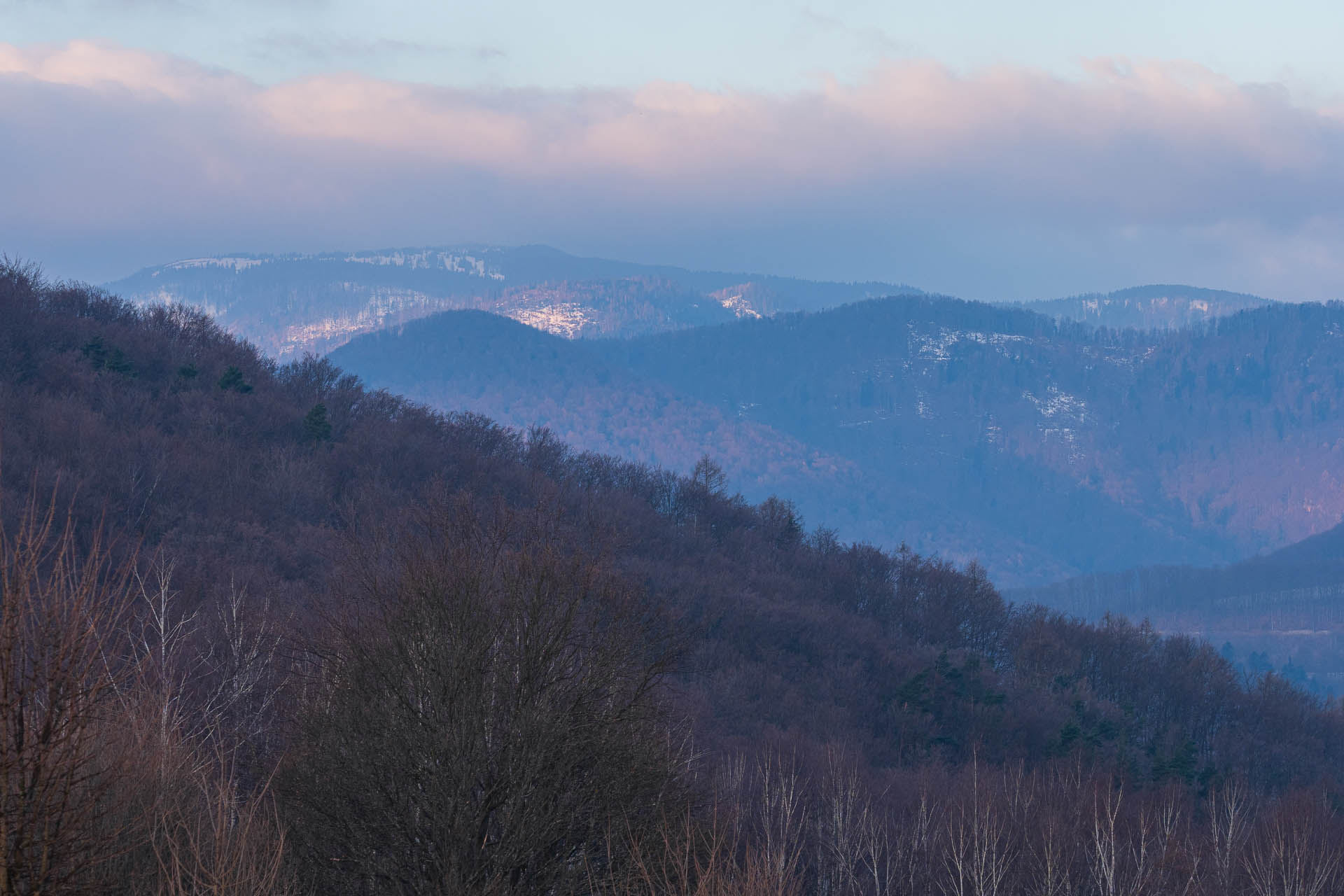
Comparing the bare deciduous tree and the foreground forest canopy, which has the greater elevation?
the bare deciduous tree

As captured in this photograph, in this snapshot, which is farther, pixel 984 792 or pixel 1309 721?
pixel 1309 721

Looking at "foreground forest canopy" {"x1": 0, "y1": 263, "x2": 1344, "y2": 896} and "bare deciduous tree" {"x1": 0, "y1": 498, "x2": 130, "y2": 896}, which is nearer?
"bare deciduous tree" {"x1": 0, "y1": 498, "x2": 130, "y2": 896}

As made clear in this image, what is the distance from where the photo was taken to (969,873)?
4088cm

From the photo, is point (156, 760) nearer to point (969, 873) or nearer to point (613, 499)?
point (969, 873)

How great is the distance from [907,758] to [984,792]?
23.3 meters

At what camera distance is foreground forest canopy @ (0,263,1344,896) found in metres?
14.0

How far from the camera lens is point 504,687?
1873cm

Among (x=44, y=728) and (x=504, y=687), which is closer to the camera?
(x=44, y=728)

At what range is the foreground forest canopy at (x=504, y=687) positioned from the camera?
1398 centimetres

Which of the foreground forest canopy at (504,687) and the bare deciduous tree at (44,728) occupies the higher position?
the bare deciduous tree at (44,728)

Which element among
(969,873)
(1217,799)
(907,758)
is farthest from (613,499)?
(969,873)

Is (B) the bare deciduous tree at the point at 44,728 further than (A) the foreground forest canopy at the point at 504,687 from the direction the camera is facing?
No

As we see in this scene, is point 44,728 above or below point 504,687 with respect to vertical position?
above

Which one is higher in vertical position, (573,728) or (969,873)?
(573,728)
